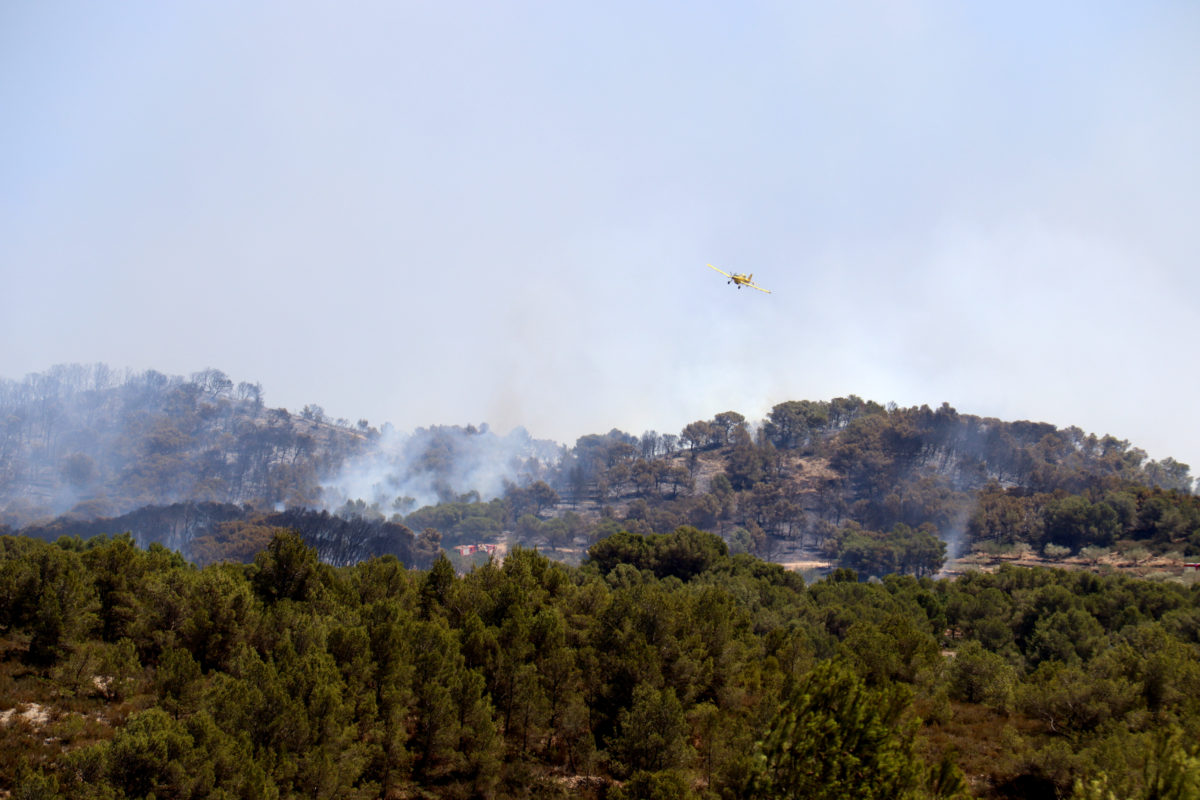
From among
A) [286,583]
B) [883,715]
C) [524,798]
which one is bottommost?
[524,798]

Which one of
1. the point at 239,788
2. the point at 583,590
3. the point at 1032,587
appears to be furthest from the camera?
the point at 1032,587

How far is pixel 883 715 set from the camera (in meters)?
26.4

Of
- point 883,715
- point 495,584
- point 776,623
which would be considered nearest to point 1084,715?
point 883,715

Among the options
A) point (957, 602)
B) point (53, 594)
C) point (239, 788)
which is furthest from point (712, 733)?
point (957, 602)

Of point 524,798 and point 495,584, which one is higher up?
point 495,584

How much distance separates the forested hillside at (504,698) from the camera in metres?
24.9

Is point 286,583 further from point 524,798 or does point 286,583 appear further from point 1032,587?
point 1032,587

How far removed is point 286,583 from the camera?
46000mm

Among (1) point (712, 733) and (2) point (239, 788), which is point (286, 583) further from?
(1) point (712, 733)

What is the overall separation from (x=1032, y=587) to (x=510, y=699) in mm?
69046

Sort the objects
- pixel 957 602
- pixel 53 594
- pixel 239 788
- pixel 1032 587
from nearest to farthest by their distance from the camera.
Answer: pixel 239 788 < pixel 53 594 < pixel 957 602 < pixel 1032 587

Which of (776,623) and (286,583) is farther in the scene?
(776,623)

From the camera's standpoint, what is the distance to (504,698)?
119 feet

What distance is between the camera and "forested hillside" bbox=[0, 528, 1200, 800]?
24.9 meters
